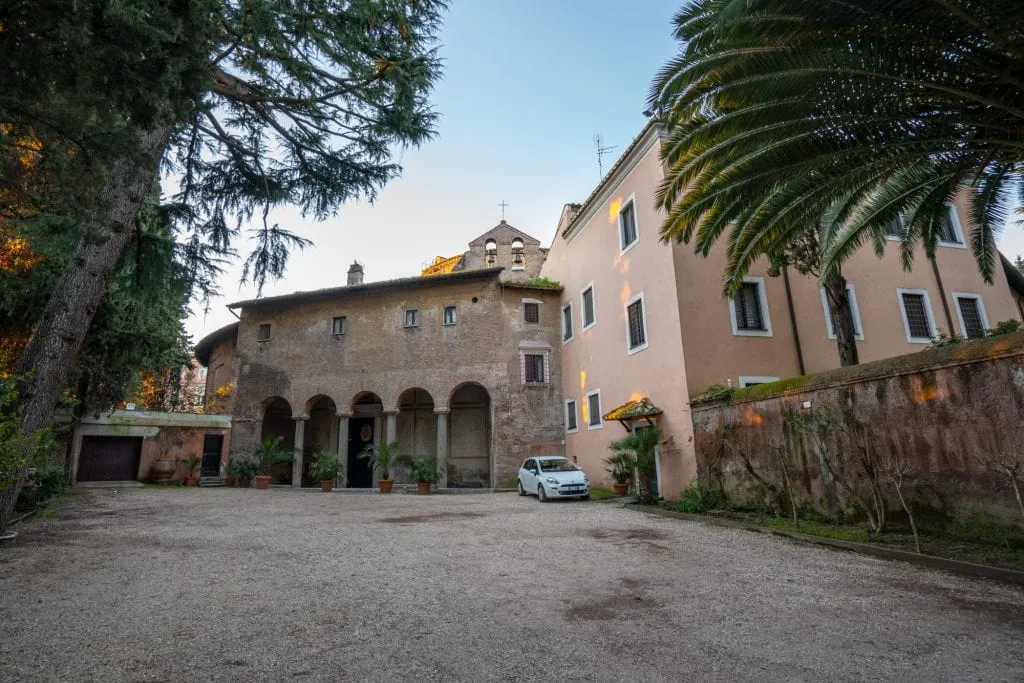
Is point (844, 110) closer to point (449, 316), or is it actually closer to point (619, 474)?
point (619, 474)

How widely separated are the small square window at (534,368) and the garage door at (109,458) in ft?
56.4

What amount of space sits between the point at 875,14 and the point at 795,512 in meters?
7.78

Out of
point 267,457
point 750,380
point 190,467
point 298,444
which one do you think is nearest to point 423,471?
point 298,444

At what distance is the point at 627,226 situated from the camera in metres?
17.4

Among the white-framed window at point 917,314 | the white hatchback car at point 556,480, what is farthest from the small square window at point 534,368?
the white-framed window at point 917,314

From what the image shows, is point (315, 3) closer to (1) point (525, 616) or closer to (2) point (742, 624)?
(1) point (525, 616)

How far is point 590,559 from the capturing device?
690 centimetres

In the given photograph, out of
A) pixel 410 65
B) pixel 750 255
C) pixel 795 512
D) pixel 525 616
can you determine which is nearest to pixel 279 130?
pixel 410 65

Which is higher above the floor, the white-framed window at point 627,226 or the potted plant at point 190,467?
the white-framed window at point 627,226

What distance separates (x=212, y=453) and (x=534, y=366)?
1610 cm

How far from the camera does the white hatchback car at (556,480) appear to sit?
1540cm

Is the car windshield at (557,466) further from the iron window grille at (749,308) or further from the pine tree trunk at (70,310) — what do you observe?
the pine tree trunk at (70,310)

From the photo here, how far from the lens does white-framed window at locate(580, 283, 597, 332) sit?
64.8 feet

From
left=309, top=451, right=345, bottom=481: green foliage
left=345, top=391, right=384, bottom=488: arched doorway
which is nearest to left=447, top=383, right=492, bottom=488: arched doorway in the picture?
left=345, top=391, right=384, bottom=488: arched doorway
